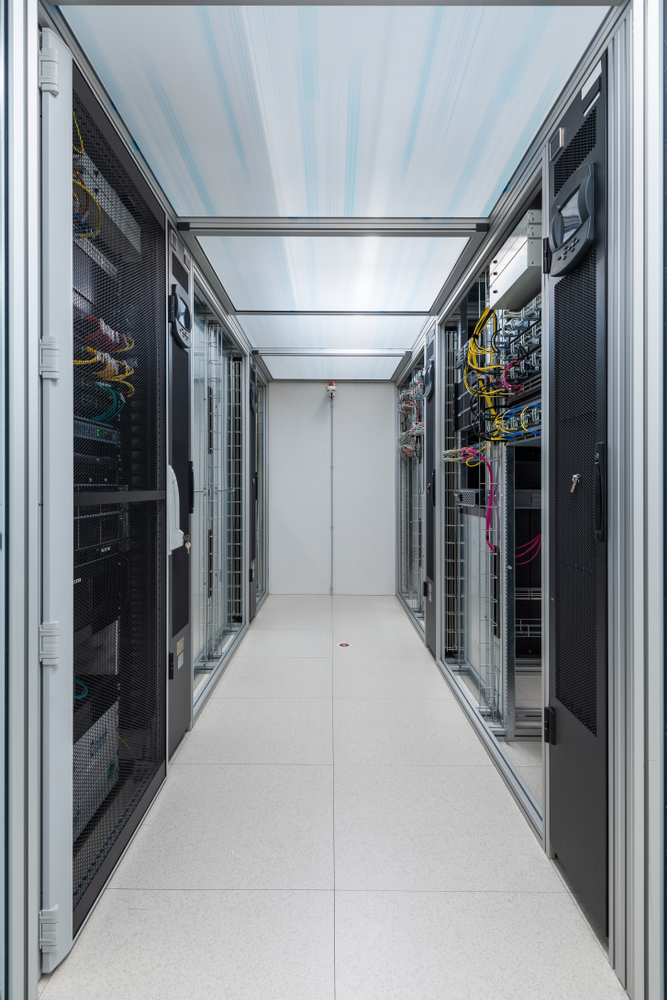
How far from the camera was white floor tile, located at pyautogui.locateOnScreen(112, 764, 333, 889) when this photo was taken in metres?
1.79

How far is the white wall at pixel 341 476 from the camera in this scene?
6.67 m

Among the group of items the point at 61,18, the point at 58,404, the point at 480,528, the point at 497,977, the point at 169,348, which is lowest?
the point at 497,977

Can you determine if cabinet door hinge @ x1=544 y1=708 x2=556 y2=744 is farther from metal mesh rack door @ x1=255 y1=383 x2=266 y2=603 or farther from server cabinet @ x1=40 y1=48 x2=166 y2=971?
metal mesh rack door @ x1=255 y1=383 x2=266 y2=603

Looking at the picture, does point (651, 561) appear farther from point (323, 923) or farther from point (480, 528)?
point (480, 528)

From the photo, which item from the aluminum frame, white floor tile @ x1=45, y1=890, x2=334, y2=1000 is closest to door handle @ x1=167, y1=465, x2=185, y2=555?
the aluminum frame

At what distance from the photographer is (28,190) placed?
4.25 feet

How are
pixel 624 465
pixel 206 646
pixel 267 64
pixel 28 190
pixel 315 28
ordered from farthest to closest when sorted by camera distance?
pixel 206 646, pixel 267 64, pixel 315 28, pixel 624 465, pixel 28 190

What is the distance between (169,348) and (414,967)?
2319 mm

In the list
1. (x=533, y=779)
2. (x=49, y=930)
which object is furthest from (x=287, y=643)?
(x=49, y=930)

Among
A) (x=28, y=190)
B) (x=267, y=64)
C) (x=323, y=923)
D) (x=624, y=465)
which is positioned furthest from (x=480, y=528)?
(x=28, y=190)

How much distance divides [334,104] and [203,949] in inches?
100

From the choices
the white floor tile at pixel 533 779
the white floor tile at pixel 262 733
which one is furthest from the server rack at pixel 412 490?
the white floor tile at pixel 533 779

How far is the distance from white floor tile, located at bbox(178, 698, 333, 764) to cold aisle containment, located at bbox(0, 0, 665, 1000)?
1.0 inches

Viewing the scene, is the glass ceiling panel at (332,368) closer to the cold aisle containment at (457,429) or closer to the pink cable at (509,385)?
the cold aisle containment at (457,429)
